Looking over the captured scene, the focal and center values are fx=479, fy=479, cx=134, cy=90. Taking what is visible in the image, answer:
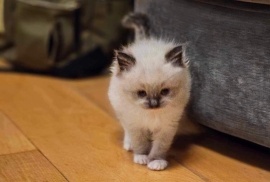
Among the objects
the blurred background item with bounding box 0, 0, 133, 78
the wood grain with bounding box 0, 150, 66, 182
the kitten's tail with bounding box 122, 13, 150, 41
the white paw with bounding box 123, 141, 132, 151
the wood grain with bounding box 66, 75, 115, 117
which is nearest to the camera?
the wood grain with bounding box 0, 150, 66, 182

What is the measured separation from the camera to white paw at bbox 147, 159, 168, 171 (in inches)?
51.7

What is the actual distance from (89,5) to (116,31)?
0.54 ft

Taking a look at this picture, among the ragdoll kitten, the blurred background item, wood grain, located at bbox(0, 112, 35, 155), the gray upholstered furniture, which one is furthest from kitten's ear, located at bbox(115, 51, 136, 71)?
the blurred background item

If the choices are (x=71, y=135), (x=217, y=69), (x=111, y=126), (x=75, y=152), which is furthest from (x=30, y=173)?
(x=217, y=69)

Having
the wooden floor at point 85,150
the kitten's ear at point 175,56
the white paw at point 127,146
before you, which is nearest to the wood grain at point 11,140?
the wooden floor at point 85,150

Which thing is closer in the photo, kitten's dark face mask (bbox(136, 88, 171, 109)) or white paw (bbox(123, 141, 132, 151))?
kitten's dark face mask (bbox(136, 88, 171, 109))

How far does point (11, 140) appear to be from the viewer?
4.86 feet

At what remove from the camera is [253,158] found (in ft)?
4.70

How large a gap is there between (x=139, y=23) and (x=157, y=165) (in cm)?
53

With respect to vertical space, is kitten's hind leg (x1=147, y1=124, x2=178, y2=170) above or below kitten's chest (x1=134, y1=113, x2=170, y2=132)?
below

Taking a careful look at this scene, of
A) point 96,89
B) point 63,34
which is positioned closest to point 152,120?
point 96,89

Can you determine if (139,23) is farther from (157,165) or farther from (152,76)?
(157,165)

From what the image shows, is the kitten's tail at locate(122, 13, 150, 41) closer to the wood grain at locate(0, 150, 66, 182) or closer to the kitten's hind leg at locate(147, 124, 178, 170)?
the kitten's hind leg at locate(147, 124, 178, 170)

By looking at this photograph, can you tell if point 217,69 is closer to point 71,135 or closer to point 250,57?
point 250,57
